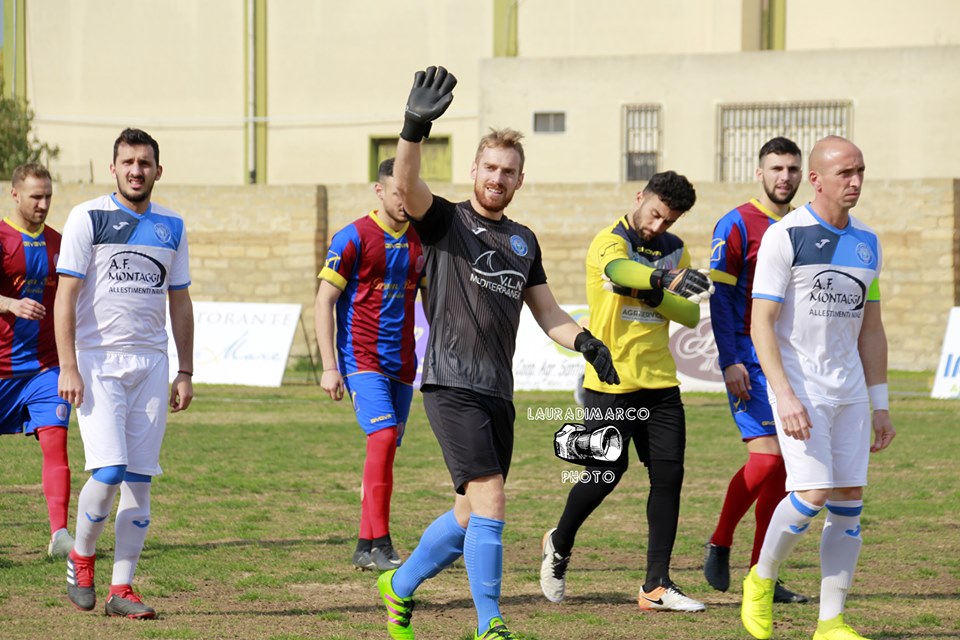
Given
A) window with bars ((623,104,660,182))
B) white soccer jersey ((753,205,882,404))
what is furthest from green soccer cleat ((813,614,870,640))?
window with bars ((623,104,660,182))

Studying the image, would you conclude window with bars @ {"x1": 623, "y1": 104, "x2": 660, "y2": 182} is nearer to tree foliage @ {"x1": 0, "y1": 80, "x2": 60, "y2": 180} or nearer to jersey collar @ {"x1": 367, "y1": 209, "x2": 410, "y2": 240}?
tree foliage @ {"x1": 0, "y1": 80, "x2": 60, "y2": 180}

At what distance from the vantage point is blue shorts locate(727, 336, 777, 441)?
7461mm

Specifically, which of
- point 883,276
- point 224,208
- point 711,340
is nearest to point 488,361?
point 711,340

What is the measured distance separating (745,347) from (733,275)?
1.26ft

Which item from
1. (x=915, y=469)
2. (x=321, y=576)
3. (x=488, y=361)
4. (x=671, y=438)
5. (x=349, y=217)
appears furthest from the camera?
(x=349, y=217)

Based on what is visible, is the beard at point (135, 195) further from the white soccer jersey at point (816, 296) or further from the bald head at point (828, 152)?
the bald head at point (828, 152)

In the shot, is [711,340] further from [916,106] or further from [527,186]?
[916,106]

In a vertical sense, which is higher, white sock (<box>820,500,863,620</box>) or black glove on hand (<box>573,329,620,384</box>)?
black glove on hand (<box>573,329,620,384</box>)

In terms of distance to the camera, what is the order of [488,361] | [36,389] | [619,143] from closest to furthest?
[488,361] → [36,389] → [619,143]

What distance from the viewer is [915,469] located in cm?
1281

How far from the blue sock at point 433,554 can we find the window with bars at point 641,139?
82.9ft

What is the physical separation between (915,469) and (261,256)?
1647 centimetres

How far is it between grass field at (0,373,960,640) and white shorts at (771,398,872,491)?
2.66 feet

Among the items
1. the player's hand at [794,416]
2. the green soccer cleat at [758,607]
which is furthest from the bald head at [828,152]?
the green soccer cleat at [758,607]
